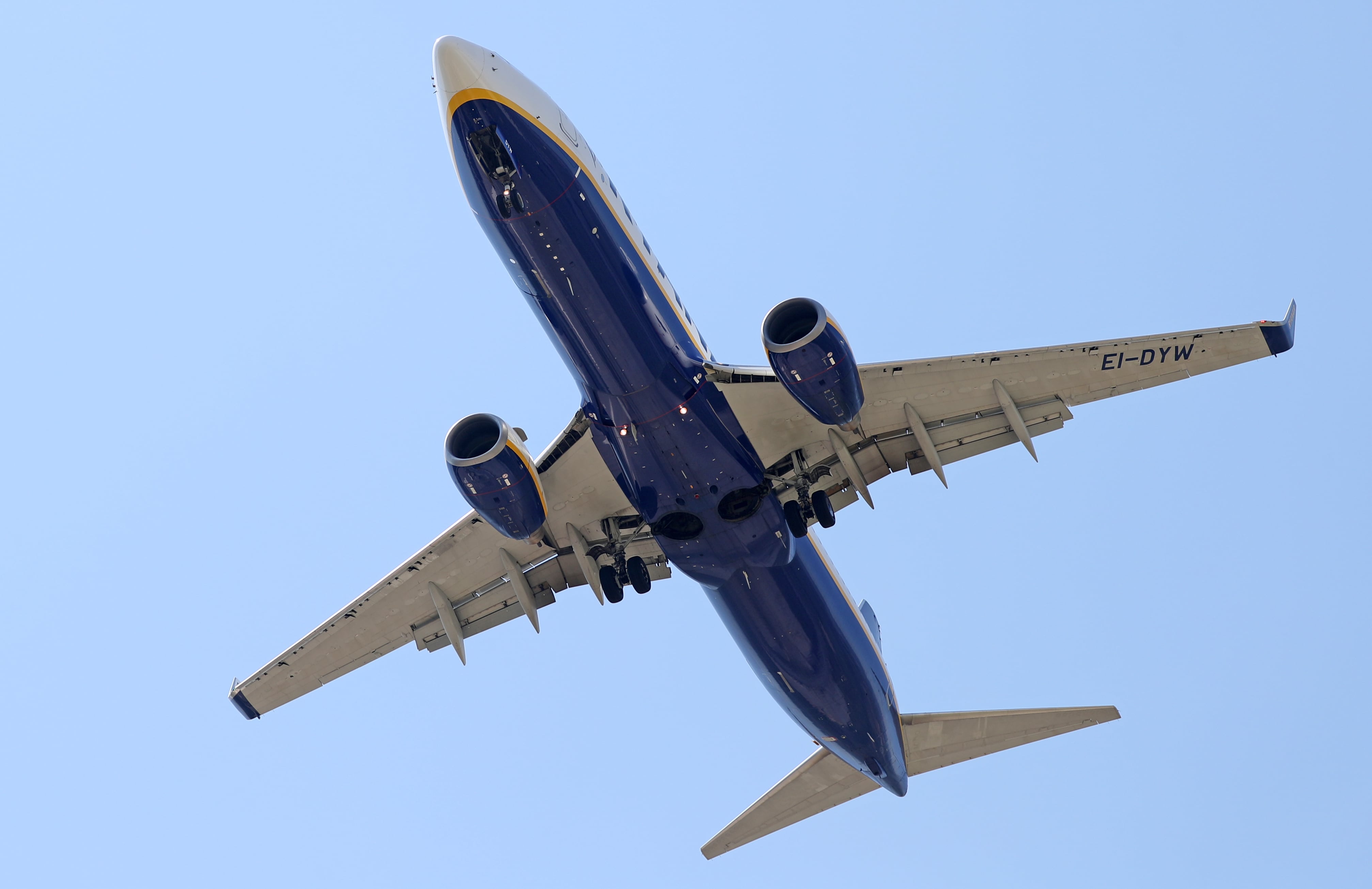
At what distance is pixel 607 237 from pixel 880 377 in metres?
5.70

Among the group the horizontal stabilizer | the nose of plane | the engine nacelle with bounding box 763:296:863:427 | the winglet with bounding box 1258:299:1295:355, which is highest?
the nose of plane

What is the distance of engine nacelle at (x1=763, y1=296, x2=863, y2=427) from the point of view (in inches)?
851

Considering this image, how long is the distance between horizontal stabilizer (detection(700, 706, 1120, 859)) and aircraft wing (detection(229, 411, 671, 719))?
649cm

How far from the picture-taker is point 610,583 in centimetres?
2628

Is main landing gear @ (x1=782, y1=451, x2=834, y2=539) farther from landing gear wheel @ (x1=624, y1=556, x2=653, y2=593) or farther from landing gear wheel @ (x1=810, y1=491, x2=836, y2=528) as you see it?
landing gear wheel @ (x1=624, y1=556, x2=653, y2=593)

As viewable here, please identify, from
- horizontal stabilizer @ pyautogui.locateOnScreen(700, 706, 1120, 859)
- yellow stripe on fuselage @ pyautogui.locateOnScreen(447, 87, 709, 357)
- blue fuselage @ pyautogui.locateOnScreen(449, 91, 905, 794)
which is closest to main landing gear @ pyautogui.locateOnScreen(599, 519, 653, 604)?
blue fuselage @ pyautogui.locateOnScreen(449, 91, 905, 794)

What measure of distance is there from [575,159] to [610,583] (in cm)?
853

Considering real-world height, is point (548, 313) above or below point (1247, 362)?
above

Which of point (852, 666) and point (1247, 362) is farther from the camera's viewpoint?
point (852, 666)

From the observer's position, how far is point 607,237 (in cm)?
2158

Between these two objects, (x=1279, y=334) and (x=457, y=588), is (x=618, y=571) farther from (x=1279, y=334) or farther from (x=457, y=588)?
(x=1279, y=334)

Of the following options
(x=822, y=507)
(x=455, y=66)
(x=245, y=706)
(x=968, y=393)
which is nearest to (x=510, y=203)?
(x=455, y=66)

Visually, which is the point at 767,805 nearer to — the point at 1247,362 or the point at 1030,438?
the point at 1030,438

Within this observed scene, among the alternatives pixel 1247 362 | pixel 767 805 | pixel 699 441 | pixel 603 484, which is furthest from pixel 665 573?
pixel 1247 362
